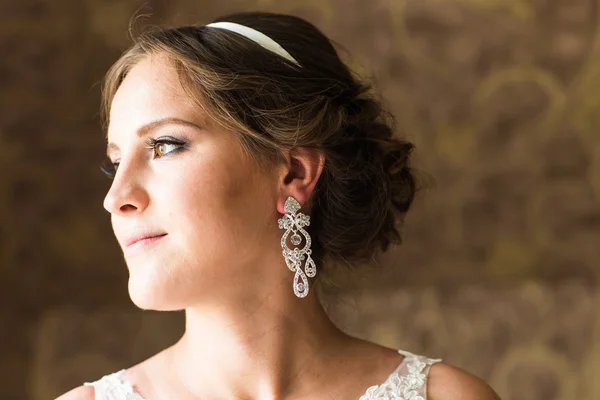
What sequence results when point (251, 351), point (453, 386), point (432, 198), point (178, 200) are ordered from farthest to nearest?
1. point (432, 198)
2. point (453, 386)
3. point (251, 351)
4. point (178, 200)

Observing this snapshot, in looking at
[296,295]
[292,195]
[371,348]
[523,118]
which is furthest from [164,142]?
[523,118]

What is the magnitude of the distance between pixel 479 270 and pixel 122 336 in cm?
146

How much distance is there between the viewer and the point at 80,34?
11.4ft

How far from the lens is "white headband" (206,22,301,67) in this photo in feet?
6.64

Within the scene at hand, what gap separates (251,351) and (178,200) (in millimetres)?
394

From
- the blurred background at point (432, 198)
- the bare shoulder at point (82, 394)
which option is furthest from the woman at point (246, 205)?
the blurred background at point (432, 198)

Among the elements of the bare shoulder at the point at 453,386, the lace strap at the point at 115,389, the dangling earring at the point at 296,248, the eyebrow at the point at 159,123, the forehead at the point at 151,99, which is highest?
the forehead at the point at 151,99

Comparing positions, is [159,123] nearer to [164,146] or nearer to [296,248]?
[164,146]

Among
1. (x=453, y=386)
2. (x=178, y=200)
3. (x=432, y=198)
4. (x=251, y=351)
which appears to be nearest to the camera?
(x=178, y=200)

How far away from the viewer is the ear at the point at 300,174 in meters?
2.03

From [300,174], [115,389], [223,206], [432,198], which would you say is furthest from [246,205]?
[432,198]

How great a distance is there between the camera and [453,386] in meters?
2.09

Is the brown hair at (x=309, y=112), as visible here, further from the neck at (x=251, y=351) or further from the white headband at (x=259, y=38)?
the neck at (x=251, y=351)

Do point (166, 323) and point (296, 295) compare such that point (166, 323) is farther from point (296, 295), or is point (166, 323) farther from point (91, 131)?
point (296, 295)
